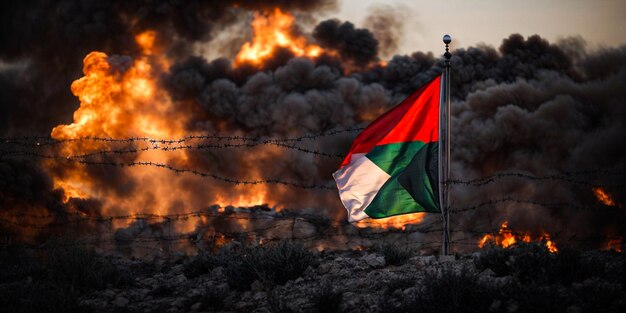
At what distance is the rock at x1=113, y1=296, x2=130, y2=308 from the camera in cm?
777

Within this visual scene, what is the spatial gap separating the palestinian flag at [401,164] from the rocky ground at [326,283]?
1.07 metres

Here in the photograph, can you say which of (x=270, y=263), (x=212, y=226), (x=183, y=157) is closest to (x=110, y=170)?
(x=183, y=157)

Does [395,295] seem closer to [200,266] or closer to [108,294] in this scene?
[200,266]

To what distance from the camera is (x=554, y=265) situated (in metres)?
7.39

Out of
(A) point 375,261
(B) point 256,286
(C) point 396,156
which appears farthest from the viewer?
(A) point 375,261

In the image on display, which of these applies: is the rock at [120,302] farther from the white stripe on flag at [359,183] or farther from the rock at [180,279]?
the white stripe on flag at [359,183]

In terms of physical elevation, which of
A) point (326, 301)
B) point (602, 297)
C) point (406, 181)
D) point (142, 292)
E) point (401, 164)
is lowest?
point (602, 297)

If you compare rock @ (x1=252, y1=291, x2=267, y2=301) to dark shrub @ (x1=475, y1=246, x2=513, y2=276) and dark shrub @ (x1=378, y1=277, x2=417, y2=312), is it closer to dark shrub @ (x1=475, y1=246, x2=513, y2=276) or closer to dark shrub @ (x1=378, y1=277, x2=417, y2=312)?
dark shrub @ (x1=378, y1=277, x2=417, y2=312)

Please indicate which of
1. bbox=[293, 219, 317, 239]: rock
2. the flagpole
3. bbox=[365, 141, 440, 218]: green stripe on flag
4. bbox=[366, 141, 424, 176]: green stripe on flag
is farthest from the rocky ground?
bbox=[293, 219, 317, 239]: rock

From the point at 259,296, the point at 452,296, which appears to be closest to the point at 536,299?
the point at 452,296

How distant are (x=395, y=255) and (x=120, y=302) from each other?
476 centimetres

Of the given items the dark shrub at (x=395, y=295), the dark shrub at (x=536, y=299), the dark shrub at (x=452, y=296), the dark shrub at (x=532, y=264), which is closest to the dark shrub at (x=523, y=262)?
the dark shrub at (x=532, y=264)

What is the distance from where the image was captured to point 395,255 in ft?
32.3

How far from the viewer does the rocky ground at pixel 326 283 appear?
21.0ft
